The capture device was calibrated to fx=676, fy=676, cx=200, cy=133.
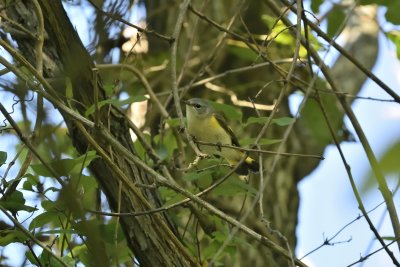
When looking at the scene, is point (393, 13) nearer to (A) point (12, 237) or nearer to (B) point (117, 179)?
(B) point (117, 179)

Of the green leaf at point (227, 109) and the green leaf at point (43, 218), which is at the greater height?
the green leaf at point (227, 109)

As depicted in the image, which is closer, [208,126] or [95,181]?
[95,181]

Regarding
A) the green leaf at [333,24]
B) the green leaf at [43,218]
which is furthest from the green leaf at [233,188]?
the green leaf at [333,24]

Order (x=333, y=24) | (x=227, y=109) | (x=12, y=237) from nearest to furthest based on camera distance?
(x=12, y=237), (x=227, y=109), (x=333, y=24)

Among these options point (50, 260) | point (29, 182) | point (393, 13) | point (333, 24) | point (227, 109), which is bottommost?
point (50, 260)

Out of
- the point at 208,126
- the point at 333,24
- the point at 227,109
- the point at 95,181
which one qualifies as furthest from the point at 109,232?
the point at 208,126

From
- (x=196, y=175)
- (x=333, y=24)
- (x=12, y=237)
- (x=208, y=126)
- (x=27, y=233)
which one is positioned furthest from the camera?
(x=208, y=126)

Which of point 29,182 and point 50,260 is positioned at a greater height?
point 29,182

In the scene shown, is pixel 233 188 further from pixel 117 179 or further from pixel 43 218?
pixel 43 218

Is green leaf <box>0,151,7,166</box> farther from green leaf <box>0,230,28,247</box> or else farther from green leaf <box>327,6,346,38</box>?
green leaf <box>327,6,346,38</box>

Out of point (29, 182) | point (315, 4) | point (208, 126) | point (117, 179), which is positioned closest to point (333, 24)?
point (315, 4)

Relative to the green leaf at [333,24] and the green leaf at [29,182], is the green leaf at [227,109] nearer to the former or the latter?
the green leaf at [333,24]

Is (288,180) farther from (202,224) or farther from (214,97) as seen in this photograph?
(202,224)

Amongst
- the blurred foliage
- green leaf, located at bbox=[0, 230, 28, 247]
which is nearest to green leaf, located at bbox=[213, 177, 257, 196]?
the blurred foliage
